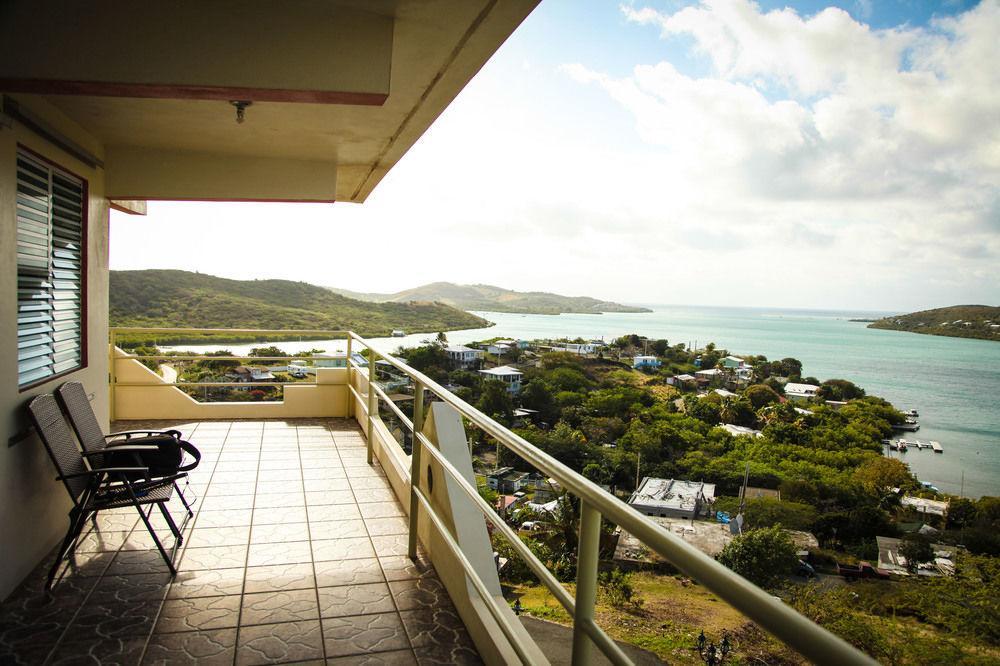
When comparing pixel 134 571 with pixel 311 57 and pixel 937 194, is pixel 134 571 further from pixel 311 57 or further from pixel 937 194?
pixel 937 194

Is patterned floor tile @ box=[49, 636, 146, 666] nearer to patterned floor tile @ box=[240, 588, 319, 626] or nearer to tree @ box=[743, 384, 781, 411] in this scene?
patterned floor tile @ box=[240, 588, 319, 626]

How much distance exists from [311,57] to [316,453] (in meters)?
3.66

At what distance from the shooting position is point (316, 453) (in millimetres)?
5195

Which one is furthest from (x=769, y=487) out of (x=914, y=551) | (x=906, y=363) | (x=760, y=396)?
Answer: (x=906, y=363)

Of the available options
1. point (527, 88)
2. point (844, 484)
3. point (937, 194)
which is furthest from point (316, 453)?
point (937, 194)

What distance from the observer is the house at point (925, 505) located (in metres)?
27.6

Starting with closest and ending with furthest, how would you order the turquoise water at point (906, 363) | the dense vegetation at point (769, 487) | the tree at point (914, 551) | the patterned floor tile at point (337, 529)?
the patterned floor tile at point (337, 529), the dense vegetation at point (769, 487), the tree at point (914, 551), the turquoise water at point (906, 363)

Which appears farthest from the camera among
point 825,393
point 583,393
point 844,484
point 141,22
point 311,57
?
point 825,393

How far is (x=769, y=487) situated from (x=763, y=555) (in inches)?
281

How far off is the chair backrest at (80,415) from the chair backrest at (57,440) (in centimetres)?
5

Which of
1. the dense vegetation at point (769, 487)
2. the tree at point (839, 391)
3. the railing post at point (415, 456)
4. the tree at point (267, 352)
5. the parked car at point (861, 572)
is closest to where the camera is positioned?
the railing post at point (415, 456)

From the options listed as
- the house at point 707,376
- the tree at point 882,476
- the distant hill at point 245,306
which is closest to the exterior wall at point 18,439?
the distant hill at point 245,306

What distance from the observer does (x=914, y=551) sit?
24438mm

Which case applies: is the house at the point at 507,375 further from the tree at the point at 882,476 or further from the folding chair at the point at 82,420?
the folding chair at the point at 82,420
